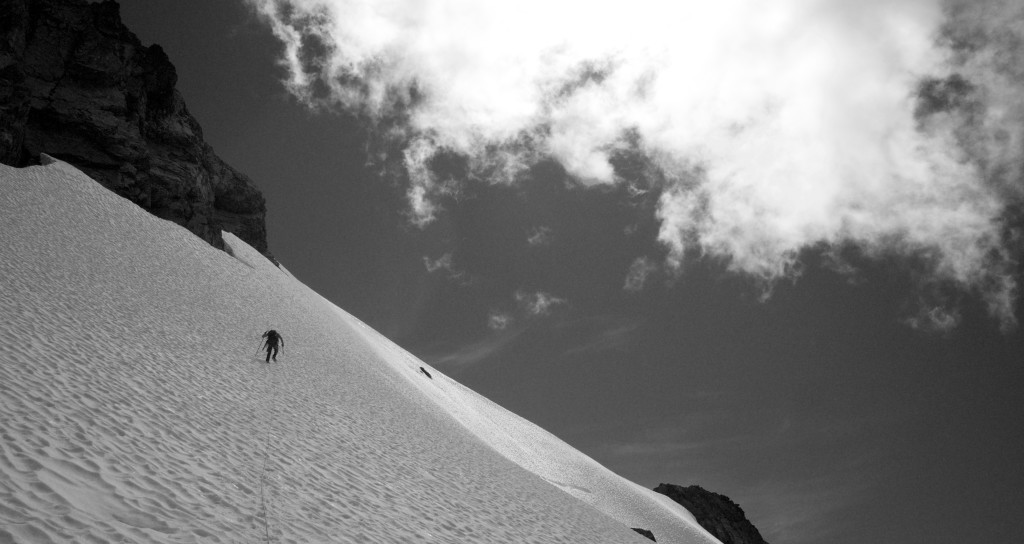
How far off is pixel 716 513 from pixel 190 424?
48571 millimetres

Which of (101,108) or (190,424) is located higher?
(101,108)

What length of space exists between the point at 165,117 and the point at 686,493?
169 ft

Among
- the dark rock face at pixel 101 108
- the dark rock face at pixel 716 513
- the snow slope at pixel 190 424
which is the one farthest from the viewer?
the dark rock face at pixel 716 513

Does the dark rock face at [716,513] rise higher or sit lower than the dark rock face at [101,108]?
lower

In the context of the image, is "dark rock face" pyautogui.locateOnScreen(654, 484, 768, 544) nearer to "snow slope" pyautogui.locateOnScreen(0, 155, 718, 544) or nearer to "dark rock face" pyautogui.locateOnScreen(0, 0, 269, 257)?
"snow slope" pyautogui.locateOnScreen(0, 155, 718, 544)

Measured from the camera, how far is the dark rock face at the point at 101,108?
107 ft

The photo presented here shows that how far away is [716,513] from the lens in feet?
160

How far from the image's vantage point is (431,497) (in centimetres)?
1177

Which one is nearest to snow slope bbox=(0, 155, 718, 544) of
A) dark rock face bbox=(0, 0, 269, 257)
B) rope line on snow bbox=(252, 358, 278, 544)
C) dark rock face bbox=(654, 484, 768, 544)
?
rope line on snow bbox=(252, 358, 278, 544)

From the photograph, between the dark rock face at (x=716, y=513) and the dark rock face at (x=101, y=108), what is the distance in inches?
1636

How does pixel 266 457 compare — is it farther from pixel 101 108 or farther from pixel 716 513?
pixel 716 513

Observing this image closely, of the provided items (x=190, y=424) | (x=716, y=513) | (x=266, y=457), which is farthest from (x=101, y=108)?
(x=716, y=513)

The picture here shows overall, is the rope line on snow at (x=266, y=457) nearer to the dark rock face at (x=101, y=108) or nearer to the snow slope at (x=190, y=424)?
the snow slope at (x=190, y=424)

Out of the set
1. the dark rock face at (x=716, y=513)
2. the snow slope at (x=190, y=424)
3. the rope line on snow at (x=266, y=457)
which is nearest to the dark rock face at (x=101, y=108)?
the snow slope at (x=190, y=424)
